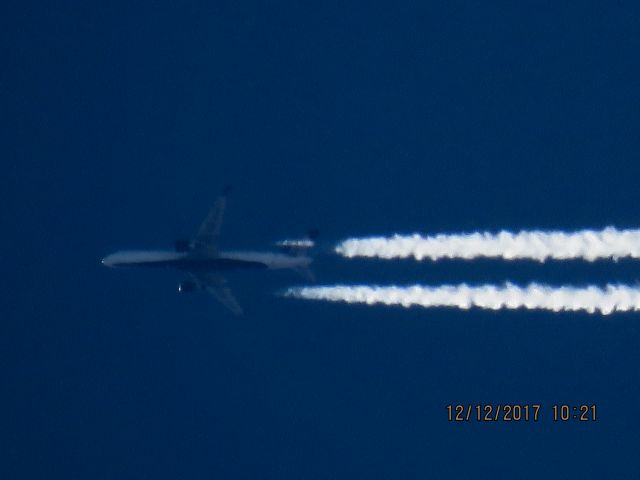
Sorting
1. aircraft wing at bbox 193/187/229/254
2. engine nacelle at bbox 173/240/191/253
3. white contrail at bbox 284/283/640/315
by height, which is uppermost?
aircraft wing at bbox 193/187/229/254

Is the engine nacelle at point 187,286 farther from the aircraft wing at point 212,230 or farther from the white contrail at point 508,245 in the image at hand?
the white contrail at point 508,245

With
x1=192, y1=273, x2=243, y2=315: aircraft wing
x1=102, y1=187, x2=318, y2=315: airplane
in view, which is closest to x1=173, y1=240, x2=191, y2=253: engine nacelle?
x1=102, y1=187, x2=318, y2=315: airplane

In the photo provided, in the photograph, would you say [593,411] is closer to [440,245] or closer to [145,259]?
[440,245]

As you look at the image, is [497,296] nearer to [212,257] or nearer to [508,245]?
[508,245]

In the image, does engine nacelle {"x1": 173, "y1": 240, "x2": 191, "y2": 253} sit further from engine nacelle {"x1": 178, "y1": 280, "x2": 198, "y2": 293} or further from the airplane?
engine nacelle {"x1": 178, "y1": 280, "x2": 198, "y2": 293}

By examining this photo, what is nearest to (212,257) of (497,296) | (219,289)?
(219,289)

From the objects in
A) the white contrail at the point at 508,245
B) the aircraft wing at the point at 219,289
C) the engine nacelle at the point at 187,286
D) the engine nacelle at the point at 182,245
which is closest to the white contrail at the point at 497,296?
the white contrail at the point at 508,245

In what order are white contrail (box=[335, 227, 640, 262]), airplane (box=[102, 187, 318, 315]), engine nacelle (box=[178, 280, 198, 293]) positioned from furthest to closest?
engine nacelle (box=[178, 280, 198, 293]) → airplane (box=[102, 187, 318, 315]) → white contrail (box=[335, 227, 640, 262])
